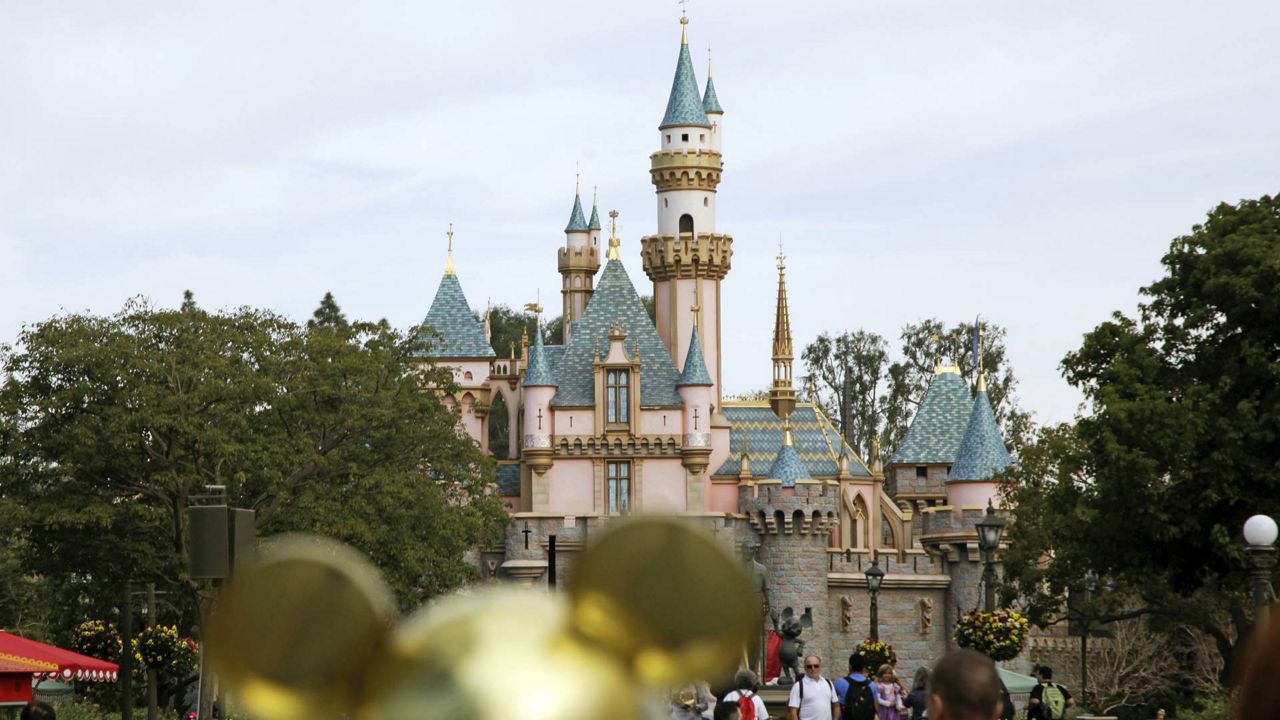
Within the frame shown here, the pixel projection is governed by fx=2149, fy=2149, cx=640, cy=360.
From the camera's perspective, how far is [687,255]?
63625 millimetres

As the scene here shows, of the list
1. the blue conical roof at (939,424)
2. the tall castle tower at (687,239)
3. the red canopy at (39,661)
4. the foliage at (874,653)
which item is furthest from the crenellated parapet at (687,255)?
the red canopy at (39,661)

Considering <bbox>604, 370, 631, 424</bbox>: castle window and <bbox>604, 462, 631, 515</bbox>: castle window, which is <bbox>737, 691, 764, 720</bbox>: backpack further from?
<bbox>604, 370, 631, 424</bbox>: castle window

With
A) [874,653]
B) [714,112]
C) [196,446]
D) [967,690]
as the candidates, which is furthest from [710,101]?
Result: [967,690]

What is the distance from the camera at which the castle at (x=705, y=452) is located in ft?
198

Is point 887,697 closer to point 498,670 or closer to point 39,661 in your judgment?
point 39,661

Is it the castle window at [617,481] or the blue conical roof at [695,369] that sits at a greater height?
the blue conical roof at [695,369]

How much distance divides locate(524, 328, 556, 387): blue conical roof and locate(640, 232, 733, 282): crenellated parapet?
15.0 feet

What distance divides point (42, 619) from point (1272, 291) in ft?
122

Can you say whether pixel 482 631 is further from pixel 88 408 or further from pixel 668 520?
pixel 88 408

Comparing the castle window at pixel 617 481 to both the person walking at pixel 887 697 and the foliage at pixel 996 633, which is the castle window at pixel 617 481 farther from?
the person walking at pixel 887 697

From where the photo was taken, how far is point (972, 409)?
6600 centimetres

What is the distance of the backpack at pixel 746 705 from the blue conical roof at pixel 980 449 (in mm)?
48404

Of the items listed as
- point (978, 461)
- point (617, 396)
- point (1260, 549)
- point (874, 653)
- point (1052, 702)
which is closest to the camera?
point (1260, 549)

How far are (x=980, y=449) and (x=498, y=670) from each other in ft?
201
